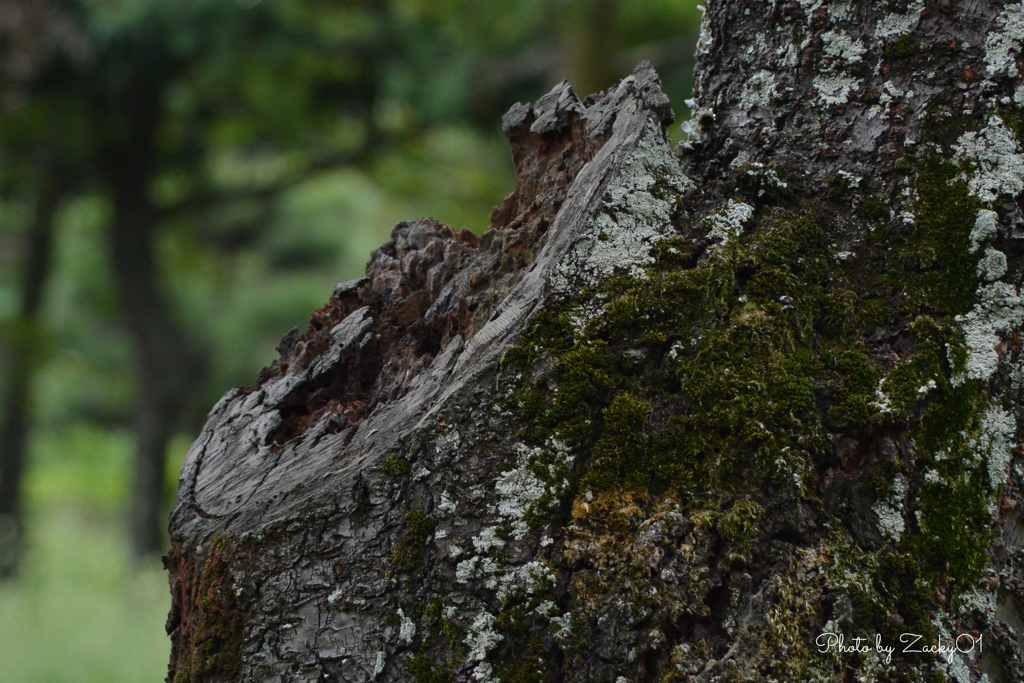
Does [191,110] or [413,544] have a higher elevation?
[191,110]

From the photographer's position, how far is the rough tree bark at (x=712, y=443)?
89 centimetres

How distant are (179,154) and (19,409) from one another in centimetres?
285

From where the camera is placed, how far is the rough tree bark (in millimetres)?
886

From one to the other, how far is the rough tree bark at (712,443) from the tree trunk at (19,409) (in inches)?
254

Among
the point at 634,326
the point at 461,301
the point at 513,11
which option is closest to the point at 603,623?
the point at 634,326

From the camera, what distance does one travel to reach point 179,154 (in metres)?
7.46

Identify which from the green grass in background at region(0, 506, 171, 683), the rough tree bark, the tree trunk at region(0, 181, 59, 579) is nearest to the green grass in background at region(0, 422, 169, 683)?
the green grass in background at region(0, 506, 171, 683)

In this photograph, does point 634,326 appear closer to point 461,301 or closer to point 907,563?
point 461,301

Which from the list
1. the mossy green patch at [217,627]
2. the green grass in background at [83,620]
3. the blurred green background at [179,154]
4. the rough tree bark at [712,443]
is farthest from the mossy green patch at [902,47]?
the green grass in background at [83,620]

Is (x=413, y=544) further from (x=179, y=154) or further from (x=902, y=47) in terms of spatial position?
(x=179, y=154)

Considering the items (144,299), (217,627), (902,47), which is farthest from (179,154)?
(902,47)

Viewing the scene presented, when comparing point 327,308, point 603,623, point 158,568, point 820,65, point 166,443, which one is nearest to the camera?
point 603,623

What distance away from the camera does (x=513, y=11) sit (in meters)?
4.22

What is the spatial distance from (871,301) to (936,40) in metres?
0.41
